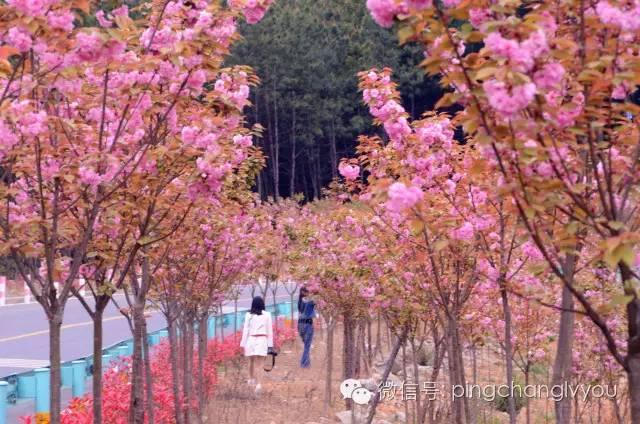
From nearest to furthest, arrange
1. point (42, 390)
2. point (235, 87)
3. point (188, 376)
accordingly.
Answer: point (235, 87) < point (188, 376) < point (42, 390)

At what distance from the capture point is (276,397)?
11719 mm

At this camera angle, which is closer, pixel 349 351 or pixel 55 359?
pixel 55 359

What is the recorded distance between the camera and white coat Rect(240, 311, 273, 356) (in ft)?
39.2

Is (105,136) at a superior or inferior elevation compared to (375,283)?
superior

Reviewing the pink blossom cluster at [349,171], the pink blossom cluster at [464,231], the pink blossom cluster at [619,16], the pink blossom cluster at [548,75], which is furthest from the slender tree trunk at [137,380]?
the pink blossom cluster at [619,16]

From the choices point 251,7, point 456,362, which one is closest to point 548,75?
point 251,7

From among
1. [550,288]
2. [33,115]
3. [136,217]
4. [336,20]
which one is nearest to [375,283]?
[550,288]

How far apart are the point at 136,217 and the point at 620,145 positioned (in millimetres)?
2815

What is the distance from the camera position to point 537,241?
2783 millimetres

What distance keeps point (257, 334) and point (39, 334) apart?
7.66 meters

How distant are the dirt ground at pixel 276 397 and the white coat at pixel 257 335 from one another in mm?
361

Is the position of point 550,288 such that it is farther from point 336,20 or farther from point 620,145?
point 336,20

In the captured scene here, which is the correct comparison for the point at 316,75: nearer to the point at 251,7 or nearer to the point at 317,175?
the point at 317,175

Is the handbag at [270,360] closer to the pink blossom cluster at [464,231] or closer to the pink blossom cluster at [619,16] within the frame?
the pink blossom cluster at [464,231]
